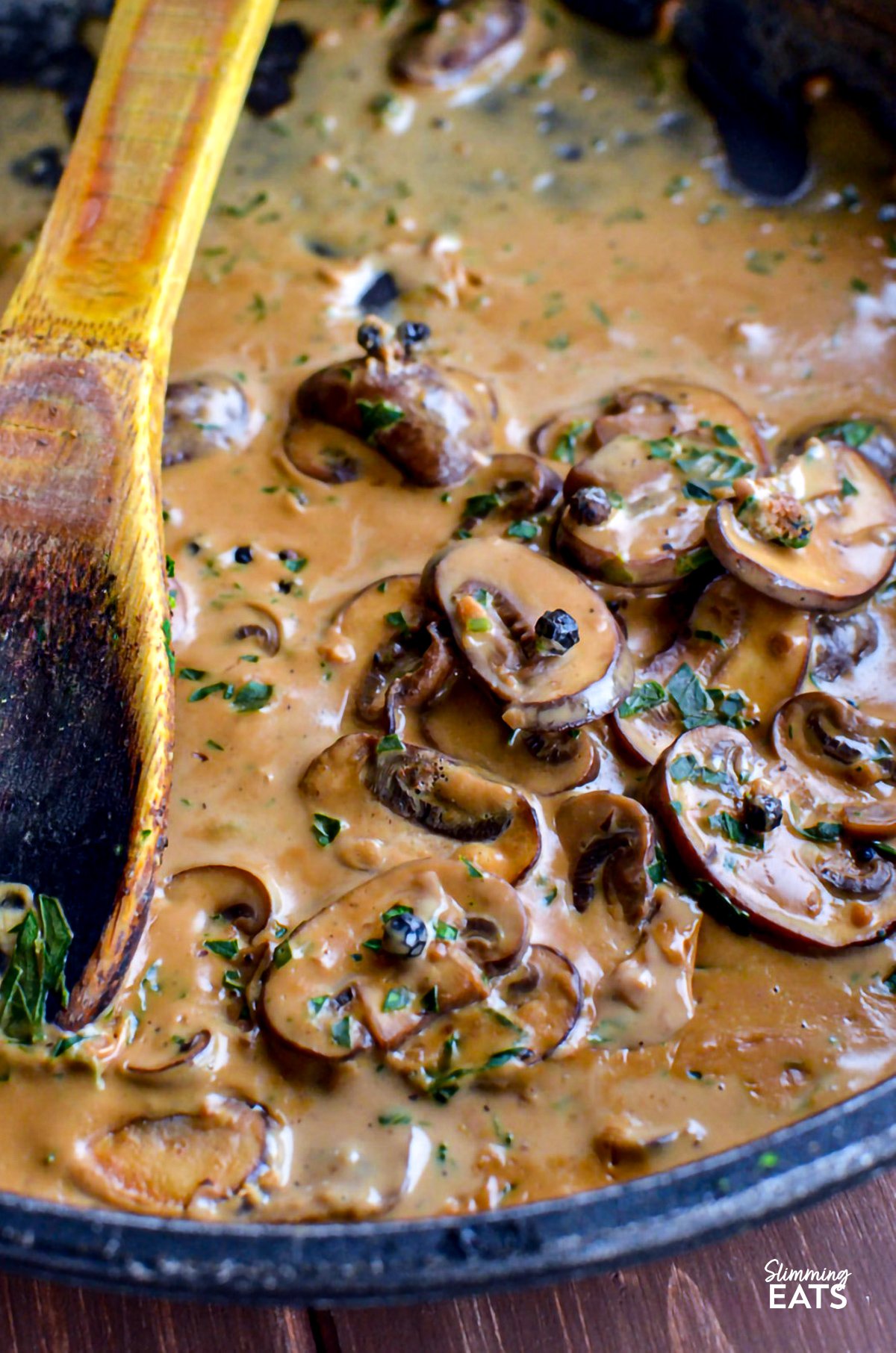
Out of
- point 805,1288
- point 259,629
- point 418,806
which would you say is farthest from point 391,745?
point 805,1288

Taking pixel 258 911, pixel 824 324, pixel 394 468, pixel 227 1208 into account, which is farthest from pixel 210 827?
pixel 824 324

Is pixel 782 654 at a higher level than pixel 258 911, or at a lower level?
higher

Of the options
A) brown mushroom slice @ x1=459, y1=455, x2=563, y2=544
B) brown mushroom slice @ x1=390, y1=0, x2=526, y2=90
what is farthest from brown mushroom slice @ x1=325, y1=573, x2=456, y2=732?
brown mushroom slice @ x1=390, y1=0, x2=526, y2=90

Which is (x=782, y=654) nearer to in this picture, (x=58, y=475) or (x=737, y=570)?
(x=737, y=570)

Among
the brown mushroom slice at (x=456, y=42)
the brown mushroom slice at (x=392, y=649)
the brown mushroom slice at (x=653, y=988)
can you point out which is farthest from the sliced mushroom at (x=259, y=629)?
the brown mushroom slice at (x=456, y=42)

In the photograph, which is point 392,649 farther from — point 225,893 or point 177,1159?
point 177,1159

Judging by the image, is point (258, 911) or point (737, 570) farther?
point (737, 570)

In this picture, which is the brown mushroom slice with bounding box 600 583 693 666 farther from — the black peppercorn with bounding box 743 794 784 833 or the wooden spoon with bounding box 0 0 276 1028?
the wooden spoon with bounding box 0 0 276 1028
